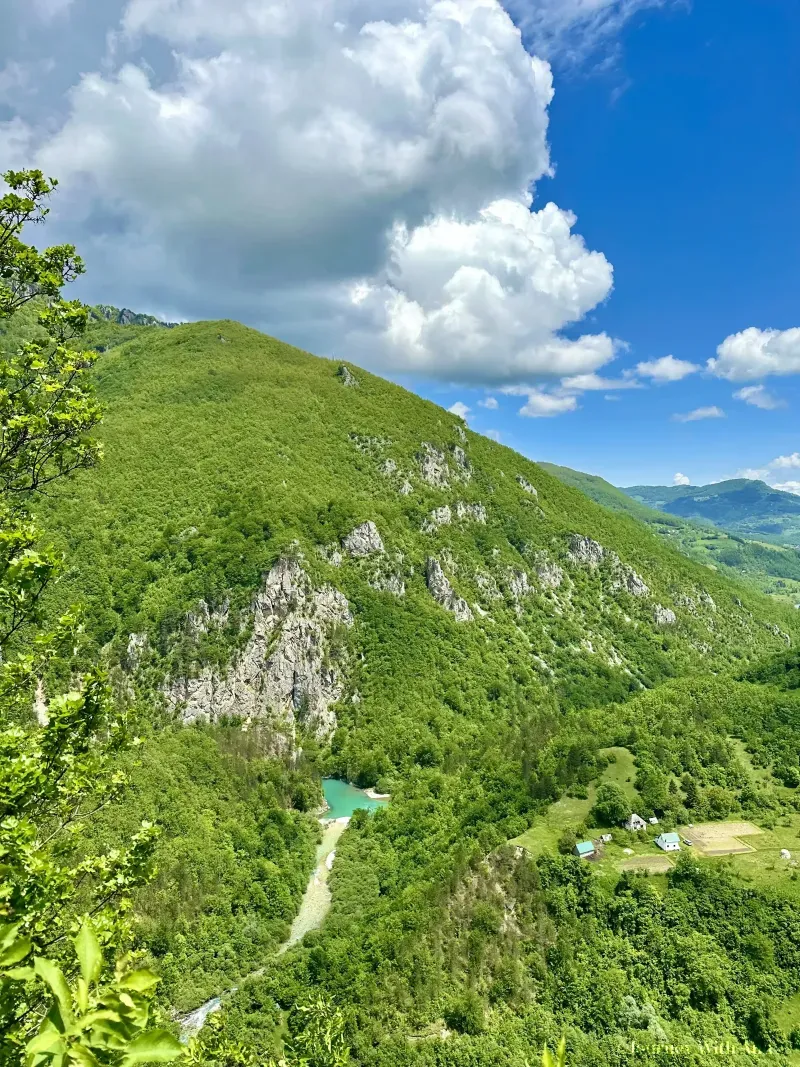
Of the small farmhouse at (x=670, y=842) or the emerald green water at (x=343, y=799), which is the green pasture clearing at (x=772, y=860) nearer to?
the small farmhouse at (x=670, y=842)

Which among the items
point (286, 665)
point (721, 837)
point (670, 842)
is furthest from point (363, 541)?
point (721, 837)

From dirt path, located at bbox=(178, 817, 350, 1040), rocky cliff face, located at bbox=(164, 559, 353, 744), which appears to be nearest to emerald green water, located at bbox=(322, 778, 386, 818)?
dirt path, located at bbox=(178, 817, 350, 1040)

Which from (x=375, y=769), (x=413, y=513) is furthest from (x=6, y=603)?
(x=413, y=513)

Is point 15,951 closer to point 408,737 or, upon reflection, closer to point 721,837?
point 721,837

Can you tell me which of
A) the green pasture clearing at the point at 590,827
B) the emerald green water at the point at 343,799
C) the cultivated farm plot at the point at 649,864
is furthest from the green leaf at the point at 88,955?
the emerald green water at the point at 343,799

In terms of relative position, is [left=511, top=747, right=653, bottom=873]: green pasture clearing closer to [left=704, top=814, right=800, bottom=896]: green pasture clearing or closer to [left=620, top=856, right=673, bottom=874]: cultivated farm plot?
[left=620, top=856, right=673, bottom=874]: cultivated farm plot
